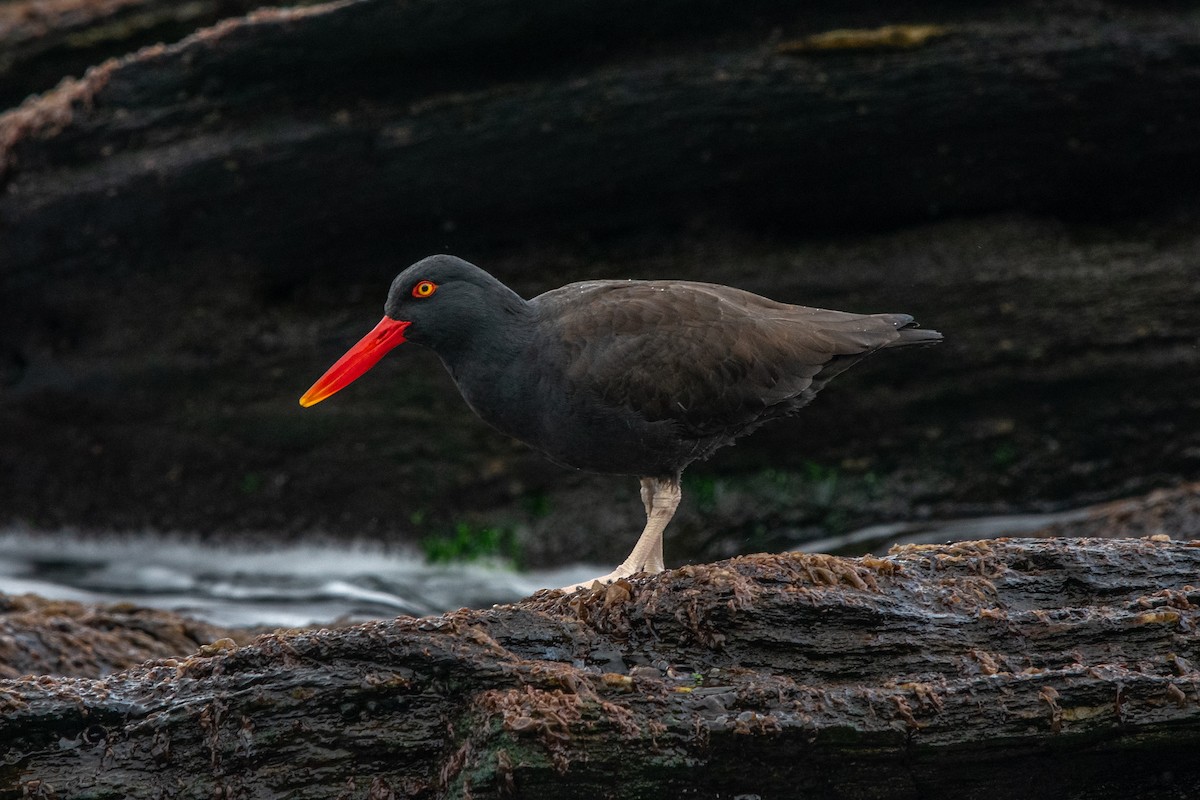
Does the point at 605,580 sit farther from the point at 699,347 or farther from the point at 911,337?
the point at 911,337

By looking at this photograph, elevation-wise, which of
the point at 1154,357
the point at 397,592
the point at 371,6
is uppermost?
the point at 371,6

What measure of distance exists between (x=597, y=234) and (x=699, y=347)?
13.2 feet

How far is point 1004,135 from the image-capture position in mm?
8719

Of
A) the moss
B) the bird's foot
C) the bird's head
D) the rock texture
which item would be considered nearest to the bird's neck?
the bird's head

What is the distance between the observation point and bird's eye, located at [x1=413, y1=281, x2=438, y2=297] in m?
5.28

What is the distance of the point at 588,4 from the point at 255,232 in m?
2.87

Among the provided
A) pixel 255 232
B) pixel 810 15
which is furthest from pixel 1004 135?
pixel 255 232

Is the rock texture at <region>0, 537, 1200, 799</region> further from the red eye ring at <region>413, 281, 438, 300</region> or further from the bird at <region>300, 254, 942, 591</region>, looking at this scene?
the red eye ring at <region>413, 281, 438, 300</region>

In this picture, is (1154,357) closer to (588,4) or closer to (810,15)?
(810,15)

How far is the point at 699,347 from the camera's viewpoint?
5418 millimetres

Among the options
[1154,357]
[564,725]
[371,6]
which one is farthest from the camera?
[1154,357]

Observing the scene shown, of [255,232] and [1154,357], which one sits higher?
[255,232]

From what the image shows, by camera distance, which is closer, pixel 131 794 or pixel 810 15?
pixel 131 794

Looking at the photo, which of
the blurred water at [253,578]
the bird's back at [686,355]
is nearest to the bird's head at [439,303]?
the bird's back at [686,355]
